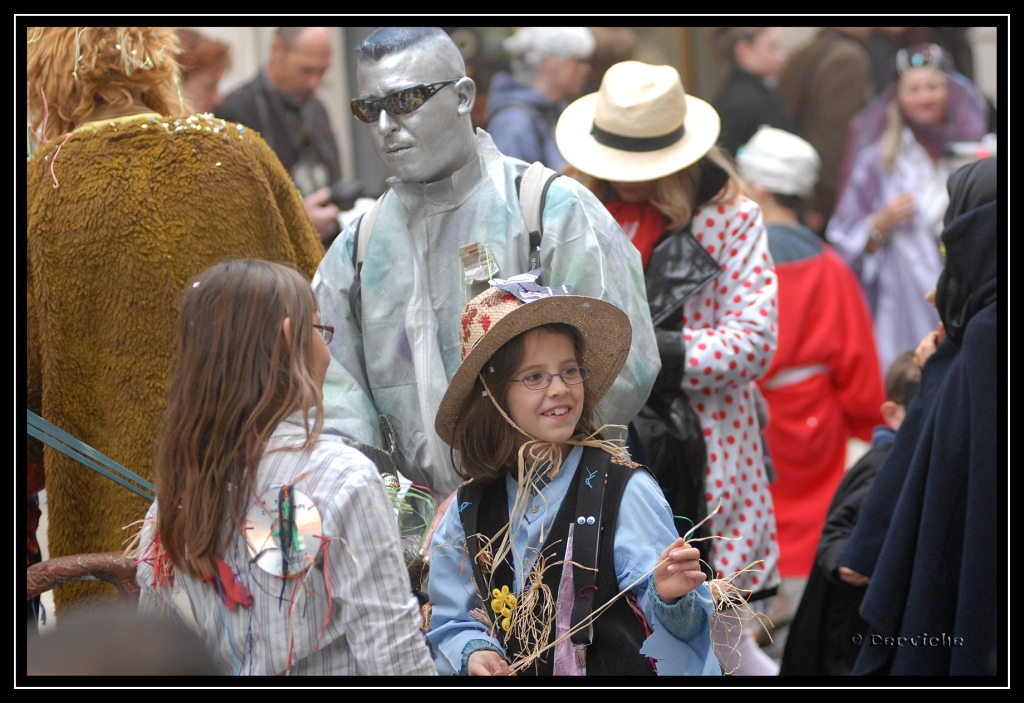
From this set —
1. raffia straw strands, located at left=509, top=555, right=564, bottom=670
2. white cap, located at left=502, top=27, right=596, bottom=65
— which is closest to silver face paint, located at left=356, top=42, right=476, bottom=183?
raffia straw strands, located at left=509, top=555, right=564, bottom=670

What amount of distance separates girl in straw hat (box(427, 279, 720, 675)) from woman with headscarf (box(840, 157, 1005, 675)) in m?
0.87

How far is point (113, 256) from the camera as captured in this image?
308 centimetres

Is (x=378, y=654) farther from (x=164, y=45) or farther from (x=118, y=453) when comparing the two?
(x=164, y=45)

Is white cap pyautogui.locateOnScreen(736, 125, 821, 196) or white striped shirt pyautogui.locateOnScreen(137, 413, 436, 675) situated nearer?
white striped shirt pyautogui.locateOnScreen(137, 413, 436, 675)

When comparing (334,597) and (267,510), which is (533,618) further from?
(267,510)

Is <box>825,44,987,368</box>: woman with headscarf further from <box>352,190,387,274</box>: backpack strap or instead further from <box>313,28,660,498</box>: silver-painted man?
<box>352,190,387,274</box>: backpack strap

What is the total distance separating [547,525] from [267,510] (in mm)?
590

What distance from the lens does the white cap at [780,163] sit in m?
5.49

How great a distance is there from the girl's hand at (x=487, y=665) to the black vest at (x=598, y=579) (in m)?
0.04

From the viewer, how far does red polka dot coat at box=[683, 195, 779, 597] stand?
3.49m

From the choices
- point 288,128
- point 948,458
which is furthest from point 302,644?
point 288,128

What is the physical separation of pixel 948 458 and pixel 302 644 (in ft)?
5.79

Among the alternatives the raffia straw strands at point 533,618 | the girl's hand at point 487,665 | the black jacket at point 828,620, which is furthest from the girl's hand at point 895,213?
the girl's hand at point 487,665

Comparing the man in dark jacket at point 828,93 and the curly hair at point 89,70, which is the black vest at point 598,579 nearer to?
the curly hair at point 89,70
